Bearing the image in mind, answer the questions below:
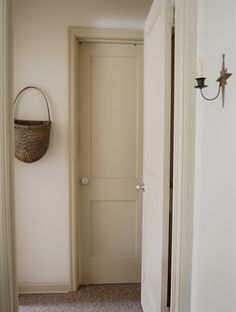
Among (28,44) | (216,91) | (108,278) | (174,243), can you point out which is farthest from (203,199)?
(28,44)

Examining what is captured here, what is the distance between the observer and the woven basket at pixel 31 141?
1928 millimetres

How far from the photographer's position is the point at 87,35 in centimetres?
218

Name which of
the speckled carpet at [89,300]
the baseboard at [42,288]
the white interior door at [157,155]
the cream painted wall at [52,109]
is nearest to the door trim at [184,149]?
the white interior door at [157,155]

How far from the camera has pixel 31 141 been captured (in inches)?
76.4

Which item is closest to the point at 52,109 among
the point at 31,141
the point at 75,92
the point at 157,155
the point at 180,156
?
the point at 75,92

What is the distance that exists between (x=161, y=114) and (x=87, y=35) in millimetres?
1152

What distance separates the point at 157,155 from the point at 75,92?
1020mm

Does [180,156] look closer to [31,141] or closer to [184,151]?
[184,151]

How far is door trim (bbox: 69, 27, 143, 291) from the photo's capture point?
7.10 ft

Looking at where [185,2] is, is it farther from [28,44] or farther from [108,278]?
[108,278]

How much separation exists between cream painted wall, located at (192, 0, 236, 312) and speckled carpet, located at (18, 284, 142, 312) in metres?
0.99

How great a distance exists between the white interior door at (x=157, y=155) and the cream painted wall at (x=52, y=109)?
1.95ft

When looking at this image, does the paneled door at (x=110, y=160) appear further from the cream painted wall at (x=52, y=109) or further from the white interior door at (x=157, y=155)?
the white interior door at (x=157, y=155)

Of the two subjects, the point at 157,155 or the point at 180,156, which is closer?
the point at 180,156
